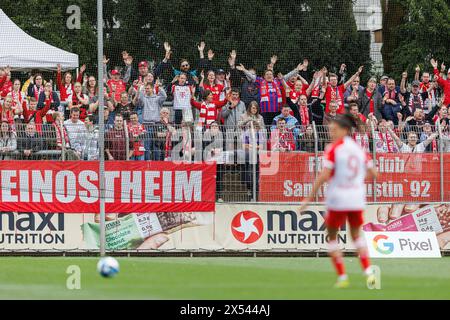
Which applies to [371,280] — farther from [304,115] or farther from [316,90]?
[316,90]

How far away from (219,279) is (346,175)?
415 centimetres

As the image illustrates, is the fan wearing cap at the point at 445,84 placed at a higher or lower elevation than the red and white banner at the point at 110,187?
higher

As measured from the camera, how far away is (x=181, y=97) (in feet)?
96.9

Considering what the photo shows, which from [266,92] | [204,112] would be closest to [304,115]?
[266,92]

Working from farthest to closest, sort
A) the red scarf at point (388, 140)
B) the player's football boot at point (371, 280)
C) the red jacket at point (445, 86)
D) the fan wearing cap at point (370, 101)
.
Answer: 1. the red jacket at point (445, 86)
2. the fan wearing cap at point (370, 101)
3. the red scarf at point (388, 140)
4. the player's football boot at point (371, 280)

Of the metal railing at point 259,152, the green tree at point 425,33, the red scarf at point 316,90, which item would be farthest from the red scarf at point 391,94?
the green tree at point 425,33

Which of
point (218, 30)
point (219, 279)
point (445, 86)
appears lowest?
point (219, 279)

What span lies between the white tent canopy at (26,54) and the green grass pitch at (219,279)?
29.4 feet

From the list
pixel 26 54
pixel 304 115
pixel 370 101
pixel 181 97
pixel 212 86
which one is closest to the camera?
pixel 304 115

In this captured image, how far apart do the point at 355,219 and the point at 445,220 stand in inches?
482

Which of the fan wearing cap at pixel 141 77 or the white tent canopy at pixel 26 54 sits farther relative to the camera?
the white tent canopy at pixel 26 54

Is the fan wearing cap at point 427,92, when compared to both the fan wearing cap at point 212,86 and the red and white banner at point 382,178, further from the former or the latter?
the fan wearing cap at point 212,86

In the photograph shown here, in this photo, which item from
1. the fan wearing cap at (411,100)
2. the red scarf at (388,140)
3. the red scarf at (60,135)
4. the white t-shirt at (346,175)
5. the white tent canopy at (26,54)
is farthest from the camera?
the white tent canopy at (26,54)

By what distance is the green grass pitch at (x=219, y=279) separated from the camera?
52.4ft
